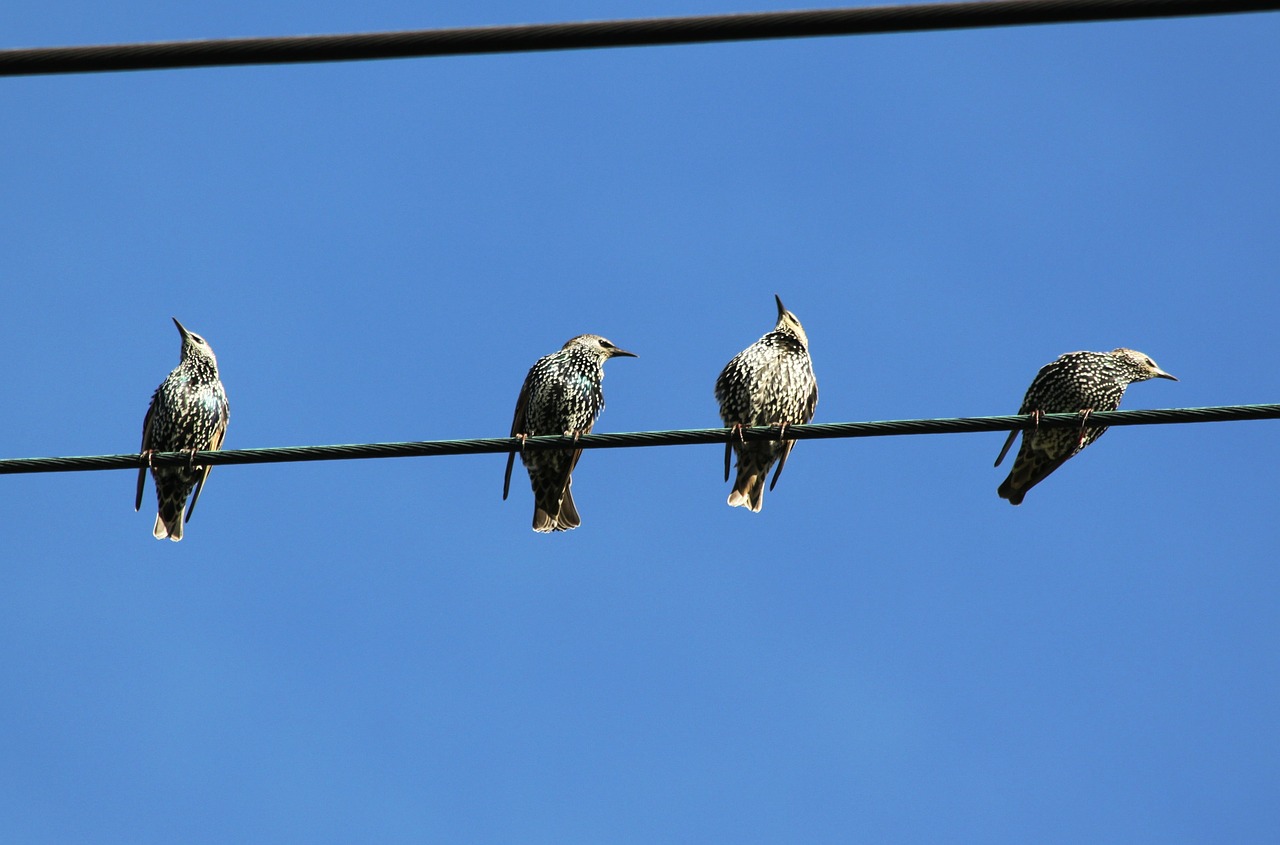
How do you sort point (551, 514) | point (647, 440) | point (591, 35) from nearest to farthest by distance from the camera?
point (591, 35), point (647, 440), point (551, 514)

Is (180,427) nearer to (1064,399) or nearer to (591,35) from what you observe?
(1064,399)

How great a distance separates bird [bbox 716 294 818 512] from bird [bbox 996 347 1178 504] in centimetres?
110

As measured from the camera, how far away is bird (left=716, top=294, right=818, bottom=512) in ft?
28.1

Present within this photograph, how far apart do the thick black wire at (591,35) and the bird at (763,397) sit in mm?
5357

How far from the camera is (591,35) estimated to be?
319cm

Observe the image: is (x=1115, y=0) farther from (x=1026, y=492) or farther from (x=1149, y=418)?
(x=1026, y=492)

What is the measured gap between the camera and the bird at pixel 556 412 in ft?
28.7

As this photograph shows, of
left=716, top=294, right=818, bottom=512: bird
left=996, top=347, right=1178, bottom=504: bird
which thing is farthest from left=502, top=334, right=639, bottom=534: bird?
left=996, top=347, right=1178, bottom=504: bird

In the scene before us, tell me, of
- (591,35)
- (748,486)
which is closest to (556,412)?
(748,486)

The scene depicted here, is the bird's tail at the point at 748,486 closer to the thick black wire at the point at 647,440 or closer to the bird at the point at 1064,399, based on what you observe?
the bird at the point at 1064,399

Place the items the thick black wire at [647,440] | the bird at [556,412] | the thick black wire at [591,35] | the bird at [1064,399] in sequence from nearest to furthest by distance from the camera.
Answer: the thick black wire at [591,35] < the thick black wire at [647,440] < the bird at [1064,399] < the bird at [556,412]

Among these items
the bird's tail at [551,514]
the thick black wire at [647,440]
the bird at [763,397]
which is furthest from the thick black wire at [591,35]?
the bird's tail at [551,514]

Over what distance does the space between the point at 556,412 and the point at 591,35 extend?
5.62m

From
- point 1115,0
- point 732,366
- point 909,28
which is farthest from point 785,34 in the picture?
point 732,366
